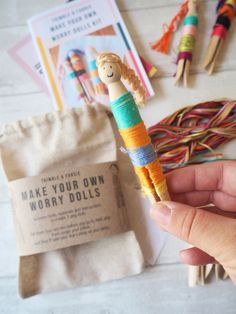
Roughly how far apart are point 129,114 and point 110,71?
58mm

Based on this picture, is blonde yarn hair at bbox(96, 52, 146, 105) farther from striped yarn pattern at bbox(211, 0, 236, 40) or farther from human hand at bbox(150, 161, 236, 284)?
striped yarn pattern at bbox(211, 0, 236, 40)

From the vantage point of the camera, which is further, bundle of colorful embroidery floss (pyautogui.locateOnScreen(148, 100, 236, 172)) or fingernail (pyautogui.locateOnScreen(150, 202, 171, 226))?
bundle of colorful embroidery floss (pyautogui.locateOnScreen(148, 100, 236, 172))

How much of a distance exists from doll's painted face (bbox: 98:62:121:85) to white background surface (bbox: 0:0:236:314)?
30 cm

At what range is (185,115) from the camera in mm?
678

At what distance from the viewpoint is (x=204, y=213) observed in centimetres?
44

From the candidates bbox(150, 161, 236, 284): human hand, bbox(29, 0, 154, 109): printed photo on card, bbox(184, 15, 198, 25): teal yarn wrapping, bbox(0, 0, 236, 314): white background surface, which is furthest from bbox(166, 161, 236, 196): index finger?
bbox(184, 15, 198, 25): teal yarn wrapping

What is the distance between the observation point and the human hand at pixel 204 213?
1.39ft

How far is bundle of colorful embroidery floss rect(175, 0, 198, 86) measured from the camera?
698 millimetres

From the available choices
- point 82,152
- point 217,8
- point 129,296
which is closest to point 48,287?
point 129,296

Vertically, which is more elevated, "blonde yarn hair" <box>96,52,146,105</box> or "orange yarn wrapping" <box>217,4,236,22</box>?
"orange yarn wrapping" <box>217,4,236,22</box>

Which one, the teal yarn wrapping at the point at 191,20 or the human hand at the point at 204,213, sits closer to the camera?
the human hand at the point at 204,213

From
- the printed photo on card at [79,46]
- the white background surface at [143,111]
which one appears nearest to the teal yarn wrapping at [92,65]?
the printed photo on card at [79,46]

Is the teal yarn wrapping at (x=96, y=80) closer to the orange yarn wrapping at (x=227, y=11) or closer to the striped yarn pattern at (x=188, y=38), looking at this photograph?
the striped yarn pattern at (x=188, y=38)

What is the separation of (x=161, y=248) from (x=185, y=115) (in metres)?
0.27
